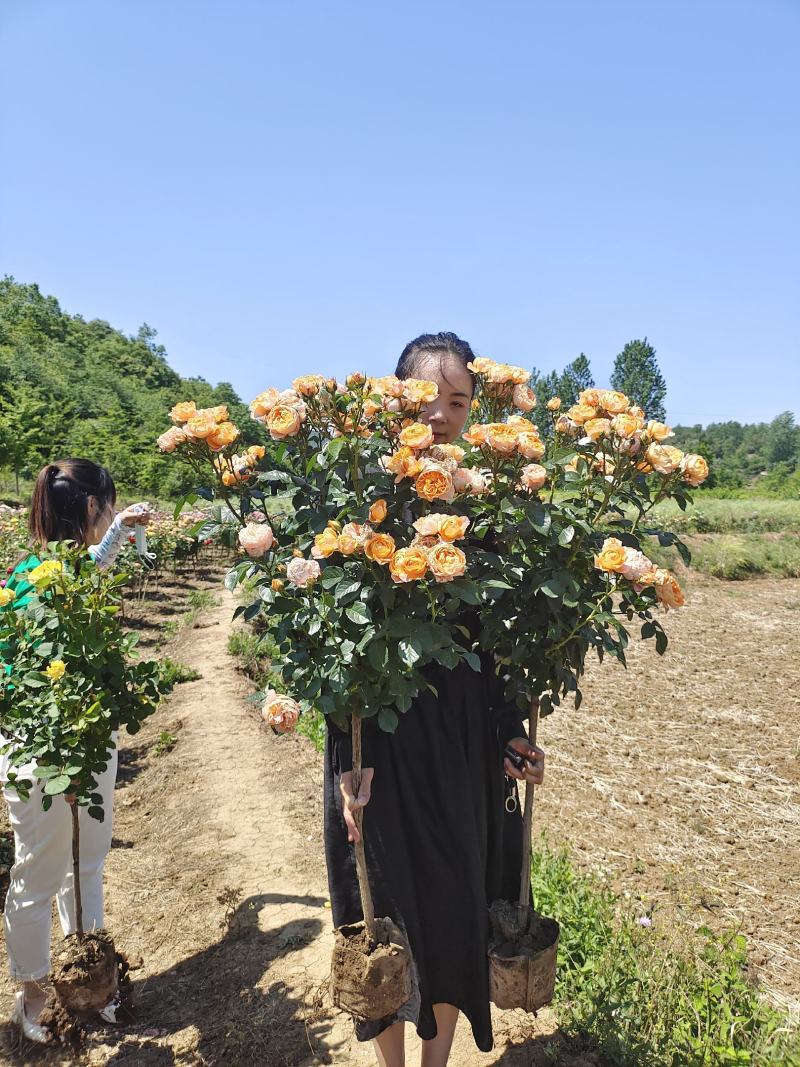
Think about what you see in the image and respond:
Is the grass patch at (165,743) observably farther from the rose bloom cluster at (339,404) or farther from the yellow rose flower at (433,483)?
the yellow rose flower at (433,483)

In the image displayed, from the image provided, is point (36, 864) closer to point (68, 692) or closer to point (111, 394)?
point (68, 692)

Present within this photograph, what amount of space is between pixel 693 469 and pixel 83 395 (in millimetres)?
48309

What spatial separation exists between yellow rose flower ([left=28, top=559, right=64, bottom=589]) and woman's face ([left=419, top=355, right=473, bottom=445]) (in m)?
1.14

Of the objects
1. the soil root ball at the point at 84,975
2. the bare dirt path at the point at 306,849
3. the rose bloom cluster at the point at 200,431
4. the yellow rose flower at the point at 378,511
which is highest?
the rose bloom cluster at the point at 200,431

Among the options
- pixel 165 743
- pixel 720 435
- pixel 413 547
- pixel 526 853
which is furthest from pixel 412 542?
pixel 720 435

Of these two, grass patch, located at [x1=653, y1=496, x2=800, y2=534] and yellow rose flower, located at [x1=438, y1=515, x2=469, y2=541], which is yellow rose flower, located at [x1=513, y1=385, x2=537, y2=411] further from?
grass patch, located at [x1=653, y1=496, x2=800, y2=534]

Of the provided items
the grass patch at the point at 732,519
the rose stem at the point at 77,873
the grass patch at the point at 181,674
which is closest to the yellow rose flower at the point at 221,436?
the rose stem at the point at 77,873

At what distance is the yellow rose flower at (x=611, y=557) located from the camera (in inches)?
58.1

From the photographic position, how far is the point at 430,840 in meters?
1.85

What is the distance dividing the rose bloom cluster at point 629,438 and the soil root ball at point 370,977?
1.23m

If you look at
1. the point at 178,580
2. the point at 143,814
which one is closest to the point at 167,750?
the point at 143,814

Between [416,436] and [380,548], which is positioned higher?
[416,436]

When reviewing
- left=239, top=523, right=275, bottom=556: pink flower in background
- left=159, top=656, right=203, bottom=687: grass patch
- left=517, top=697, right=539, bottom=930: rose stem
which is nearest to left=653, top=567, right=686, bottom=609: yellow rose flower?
left=517, top=697, right=539, bottom=930: rose stem

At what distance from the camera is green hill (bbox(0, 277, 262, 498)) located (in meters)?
19.7
